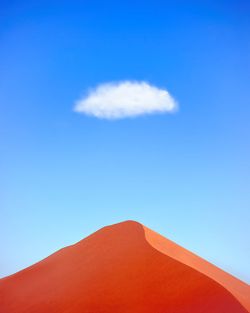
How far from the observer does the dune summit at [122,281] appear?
15578 millimetres

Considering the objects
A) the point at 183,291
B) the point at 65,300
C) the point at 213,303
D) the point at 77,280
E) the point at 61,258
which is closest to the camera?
the point at 213,303

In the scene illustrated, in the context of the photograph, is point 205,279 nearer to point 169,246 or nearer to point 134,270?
point 134,270

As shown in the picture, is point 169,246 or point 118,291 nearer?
point 118,291

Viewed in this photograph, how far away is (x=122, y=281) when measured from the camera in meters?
17.5

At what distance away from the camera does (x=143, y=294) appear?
1641cm

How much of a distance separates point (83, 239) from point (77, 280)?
496 centimetres

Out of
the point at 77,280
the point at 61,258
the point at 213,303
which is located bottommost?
the point at 213,303

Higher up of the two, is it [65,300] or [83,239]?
[83,239]

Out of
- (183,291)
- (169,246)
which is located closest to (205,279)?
(183,291)

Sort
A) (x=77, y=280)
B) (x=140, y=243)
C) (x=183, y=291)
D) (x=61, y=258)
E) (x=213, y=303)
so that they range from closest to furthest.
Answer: (x=213, y=303) < (x=183, y=291) < (x=77, y=280) < (x=140, y=243) < (x=61, y=258)

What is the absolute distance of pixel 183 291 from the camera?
52.3 feet

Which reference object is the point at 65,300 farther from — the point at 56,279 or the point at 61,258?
the point at 61,258

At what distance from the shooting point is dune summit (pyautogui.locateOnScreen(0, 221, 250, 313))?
15578 mm

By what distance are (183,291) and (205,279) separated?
3.49 feet
